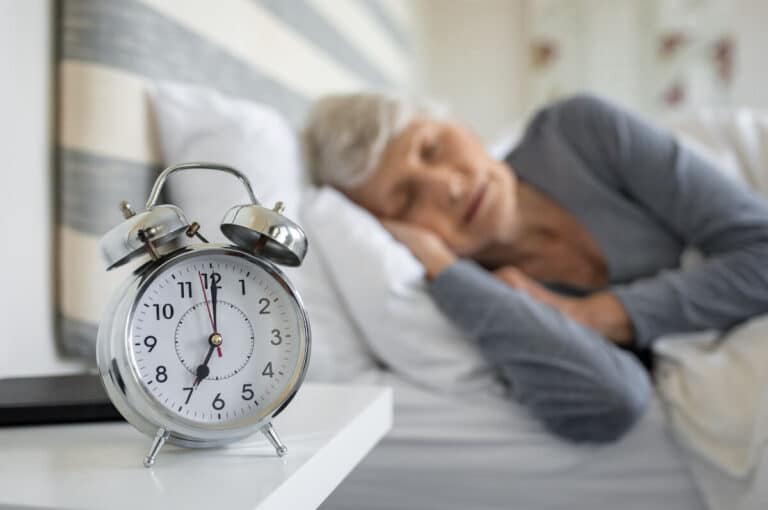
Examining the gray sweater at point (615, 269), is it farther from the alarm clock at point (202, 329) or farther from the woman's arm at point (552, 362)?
the alarm clock at point (202, 329)

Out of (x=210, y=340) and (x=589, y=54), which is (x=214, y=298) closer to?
(x=210, y=340)

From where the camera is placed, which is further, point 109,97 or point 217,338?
point 109,97

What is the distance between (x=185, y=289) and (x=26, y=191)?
0.43m

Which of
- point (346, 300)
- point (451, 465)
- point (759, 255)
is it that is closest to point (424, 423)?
point (451, 465)

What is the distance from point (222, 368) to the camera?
562mm

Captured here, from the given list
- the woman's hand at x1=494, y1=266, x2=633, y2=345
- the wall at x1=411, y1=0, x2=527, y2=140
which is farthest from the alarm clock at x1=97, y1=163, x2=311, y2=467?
the wall at x1=411, y1=0, x2=527, y2=140

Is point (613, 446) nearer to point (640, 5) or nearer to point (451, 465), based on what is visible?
point (451, 465)

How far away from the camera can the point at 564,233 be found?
1.45 metres

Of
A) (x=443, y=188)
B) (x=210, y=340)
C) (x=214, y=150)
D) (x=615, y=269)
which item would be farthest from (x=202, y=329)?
(x=615, y=269)

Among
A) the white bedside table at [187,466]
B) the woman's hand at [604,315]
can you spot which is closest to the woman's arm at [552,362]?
the woman's hand at [604,315]

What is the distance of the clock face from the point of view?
541mm

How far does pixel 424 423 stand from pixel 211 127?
57cm

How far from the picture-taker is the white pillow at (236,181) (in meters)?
1.05

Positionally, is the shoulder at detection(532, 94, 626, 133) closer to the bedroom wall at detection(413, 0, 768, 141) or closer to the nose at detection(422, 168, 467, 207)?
the nose at detection(422, 168, 467, 207)
